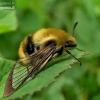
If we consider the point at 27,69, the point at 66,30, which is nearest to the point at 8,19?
the point at 27,69

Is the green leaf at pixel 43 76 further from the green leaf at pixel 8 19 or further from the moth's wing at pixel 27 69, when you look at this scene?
the green leaf at pixel 8 19

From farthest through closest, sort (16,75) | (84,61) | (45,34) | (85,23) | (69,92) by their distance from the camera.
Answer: (85,23) < (84,61) < (69,92) < (45,34) < (16,75)

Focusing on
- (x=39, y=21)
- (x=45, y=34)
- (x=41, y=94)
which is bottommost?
(x=41, y=94)

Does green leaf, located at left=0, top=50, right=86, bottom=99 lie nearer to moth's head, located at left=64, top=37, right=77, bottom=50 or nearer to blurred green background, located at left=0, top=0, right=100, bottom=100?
moth's head, located at left=64, top=37, right=77, bottom=50

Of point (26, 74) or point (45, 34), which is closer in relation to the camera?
point (26, 74)

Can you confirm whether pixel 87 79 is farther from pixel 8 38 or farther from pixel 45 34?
pixel 8 38

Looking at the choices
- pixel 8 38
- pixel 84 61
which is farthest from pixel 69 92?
pixel 8 38
